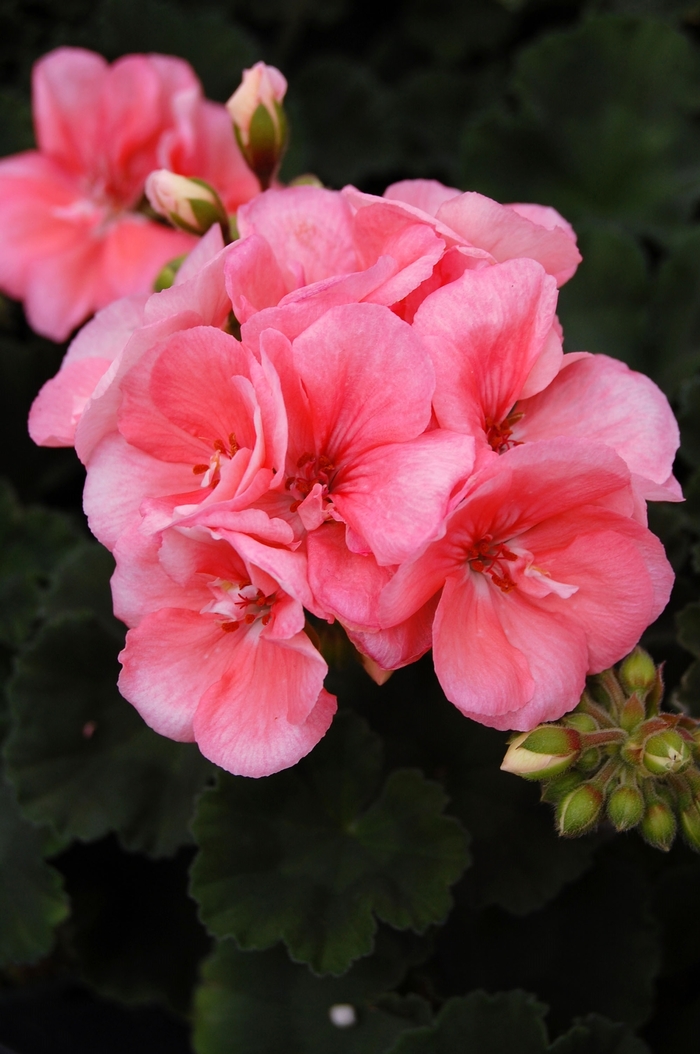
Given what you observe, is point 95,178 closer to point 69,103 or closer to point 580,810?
point 69,103

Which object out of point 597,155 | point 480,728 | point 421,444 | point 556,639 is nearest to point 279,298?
point 421,444

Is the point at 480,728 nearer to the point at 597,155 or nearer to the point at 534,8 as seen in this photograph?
the point at 597,155

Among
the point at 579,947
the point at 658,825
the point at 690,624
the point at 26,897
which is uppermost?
the point at 658,825

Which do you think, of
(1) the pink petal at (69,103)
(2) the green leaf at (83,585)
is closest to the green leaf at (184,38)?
(1) the pink petal at (69,103)

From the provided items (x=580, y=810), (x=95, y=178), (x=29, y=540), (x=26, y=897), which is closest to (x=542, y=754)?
(x=580, y=810)

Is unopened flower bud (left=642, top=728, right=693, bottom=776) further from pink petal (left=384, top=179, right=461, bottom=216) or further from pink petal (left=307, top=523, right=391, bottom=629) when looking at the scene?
pink petal (left=384, top=179, right=461, bottom=216)

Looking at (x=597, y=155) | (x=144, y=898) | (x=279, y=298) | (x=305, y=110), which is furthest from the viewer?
(x=305, y=110)
